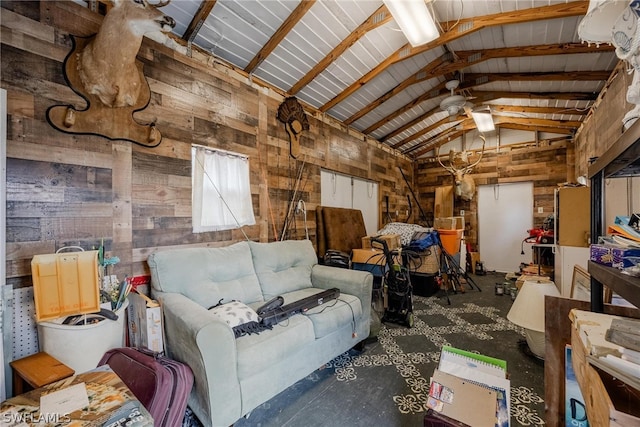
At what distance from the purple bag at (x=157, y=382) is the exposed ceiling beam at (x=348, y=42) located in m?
3.33

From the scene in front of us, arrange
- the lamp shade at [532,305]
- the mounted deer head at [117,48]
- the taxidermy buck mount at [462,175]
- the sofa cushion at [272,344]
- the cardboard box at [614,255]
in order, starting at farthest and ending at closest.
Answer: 1. the taxidermy buck mount at [462,175]
2. the lamp shade at [532,305]
3. the mounted deer head at [117,48]
4. the sofa cushion at [272,344]
5. the cardboard box at [614,255]

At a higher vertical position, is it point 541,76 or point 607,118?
point 541,76

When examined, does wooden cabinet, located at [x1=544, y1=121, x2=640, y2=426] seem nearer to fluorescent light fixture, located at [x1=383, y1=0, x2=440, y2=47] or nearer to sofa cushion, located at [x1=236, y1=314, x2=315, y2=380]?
sofa cushion, located at [x1=236, y1=314, x2=315, y2=380]

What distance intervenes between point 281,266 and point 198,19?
2463mm

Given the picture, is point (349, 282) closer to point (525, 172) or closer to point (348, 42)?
point (348, 42)

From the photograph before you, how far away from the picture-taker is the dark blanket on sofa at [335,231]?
409cm

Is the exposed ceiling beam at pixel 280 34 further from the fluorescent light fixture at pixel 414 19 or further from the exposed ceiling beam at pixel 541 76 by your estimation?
the exposed ceiling beam at pixel 541 76

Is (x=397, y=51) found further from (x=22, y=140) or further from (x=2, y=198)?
(x=2, y=198)

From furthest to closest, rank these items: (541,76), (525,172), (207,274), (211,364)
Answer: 1. (525,172)
2. (541,76)
3. (207,274)
4. (211,364)

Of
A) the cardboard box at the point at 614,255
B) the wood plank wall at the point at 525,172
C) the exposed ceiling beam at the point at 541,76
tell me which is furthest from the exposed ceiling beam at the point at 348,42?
the wood plank wall at the point at 525,172

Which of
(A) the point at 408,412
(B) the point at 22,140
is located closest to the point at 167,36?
(B) the point at 22,140

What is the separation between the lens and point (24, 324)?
1.71 metres

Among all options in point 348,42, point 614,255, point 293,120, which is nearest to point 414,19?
point 348,42

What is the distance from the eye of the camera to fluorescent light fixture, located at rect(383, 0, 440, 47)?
7.46 feet
